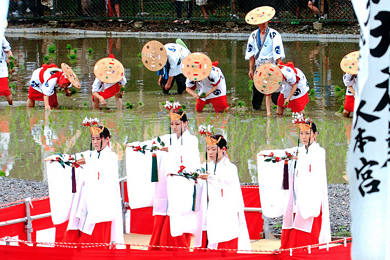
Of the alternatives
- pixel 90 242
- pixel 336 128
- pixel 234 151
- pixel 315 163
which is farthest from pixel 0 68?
pixel 315 163

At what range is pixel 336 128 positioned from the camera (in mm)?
11805

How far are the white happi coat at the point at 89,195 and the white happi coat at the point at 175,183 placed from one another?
0.47 metres

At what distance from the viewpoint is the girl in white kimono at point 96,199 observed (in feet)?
24.2

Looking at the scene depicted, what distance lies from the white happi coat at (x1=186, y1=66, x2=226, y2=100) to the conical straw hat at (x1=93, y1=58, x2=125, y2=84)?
3.58ft

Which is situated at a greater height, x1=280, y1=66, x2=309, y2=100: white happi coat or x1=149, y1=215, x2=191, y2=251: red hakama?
x1=280, y1=66, x2=309, y2=100: white happi coat

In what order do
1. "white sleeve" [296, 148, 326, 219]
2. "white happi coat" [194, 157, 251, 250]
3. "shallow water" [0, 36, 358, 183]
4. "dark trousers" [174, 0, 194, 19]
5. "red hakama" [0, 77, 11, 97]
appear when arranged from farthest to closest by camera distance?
"dark trousers" [174, 0, 194, 19] < "red hakama" [0, 77, 11, 97] < "shallow water" [0, 36, 358, 183] < "white sleeve" [296, 148, 326, 219] < "white happi coat" [194, 157, 251, 250]

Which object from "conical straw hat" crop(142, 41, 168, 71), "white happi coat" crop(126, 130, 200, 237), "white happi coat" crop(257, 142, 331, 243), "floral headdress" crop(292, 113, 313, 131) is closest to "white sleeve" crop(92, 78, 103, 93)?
"conical straw hat" crop(142, 41, 168, 71)

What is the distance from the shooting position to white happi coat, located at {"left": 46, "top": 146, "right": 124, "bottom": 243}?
7.38 meters

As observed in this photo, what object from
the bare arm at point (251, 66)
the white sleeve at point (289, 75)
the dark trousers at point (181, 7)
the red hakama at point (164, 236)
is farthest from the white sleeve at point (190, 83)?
the dark trousers at point (181, 7)

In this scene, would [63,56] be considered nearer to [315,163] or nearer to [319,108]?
[319,108]

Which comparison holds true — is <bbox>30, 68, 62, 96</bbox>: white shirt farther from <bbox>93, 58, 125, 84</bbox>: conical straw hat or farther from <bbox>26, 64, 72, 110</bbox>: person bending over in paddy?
<bbox>93, 58, 125, 84</bbox>: conical straw hat

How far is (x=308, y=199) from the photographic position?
7.30 meters

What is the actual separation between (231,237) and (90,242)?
1.28 m

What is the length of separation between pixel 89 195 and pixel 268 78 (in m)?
5.26
